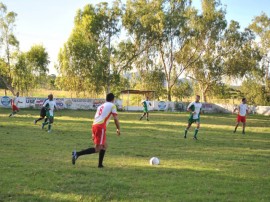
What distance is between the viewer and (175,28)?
5131 centimetres

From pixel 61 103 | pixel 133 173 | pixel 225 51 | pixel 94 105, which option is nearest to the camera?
pixel 133 173

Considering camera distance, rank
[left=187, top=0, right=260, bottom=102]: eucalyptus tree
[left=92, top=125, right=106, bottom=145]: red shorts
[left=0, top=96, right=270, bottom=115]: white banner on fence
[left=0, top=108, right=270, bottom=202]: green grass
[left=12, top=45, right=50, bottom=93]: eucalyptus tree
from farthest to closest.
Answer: [left=187, top=0, right=260, bottom=102]: eucalyptus tree
[left=12, top=45, right=50, bottom=93]: eucalyptus tree
[left=0, top=96, right=270, bottom=115]: white banner on fence
[left=92, top=125, right=106, bottom=145]: red shorts
[left=0, top=108, right=270, bottom=202]: green grass

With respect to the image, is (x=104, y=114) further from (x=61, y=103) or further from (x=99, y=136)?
(x=61, y=103)

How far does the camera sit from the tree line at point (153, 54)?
156 feet

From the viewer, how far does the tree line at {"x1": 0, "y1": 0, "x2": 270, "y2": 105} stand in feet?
156

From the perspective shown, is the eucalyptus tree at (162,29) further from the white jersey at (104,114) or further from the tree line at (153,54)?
the white jersey at (104,114)

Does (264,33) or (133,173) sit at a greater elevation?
(264,33)

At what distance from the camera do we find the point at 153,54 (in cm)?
5412

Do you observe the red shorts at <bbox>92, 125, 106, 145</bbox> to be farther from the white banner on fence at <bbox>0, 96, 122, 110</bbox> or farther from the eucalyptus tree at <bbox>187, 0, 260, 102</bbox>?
the eucalyptus tree at <bbox>187, 0, 260, 102</bbox>

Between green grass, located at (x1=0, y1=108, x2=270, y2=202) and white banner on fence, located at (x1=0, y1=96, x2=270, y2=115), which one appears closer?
green grass, located at (x1=0, y1=108, x2=270, y2=202)


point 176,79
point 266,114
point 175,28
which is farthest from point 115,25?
point 266,114

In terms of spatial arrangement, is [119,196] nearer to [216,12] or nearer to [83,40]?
[83,40]

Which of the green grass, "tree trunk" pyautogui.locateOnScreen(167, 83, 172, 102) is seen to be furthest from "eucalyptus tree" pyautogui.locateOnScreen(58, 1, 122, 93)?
the green grass

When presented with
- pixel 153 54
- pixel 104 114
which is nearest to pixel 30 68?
pixel 153 54
